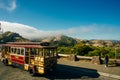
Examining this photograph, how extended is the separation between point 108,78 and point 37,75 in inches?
269

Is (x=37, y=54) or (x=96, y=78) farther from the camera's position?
(x=37, y=54)

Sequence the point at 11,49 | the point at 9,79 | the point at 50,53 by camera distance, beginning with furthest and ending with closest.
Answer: the point at 11,49 → the point at 50,53 → the point at 9,79

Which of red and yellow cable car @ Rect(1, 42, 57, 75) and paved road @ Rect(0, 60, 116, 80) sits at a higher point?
red and yellow cable car @ Rect(1, 42, 57, 75)

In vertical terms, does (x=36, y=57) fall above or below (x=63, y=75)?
above

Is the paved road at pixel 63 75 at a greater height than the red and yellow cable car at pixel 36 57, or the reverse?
the red and yellow cable car at pixel 36 57

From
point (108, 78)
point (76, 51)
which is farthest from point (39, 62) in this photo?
point (76, 51)

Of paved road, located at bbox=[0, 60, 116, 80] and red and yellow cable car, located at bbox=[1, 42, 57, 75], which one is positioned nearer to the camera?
paved road, located at bbox=[0, 60, 116, 80]

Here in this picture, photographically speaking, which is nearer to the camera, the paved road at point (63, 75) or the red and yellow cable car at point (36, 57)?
the paved road at point (63, 75)

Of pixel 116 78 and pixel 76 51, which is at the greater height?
pixel 76 51

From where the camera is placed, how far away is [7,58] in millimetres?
21594

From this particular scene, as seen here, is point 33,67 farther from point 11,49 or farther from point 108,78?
point 108,78

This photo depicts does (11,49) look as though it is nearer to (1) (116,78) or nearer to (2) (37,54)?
(2) (37,54)

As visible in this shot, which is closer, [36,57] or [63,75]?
[36,57]

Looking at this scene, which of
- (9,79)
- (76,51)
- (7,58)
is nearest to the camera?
(9,79)
